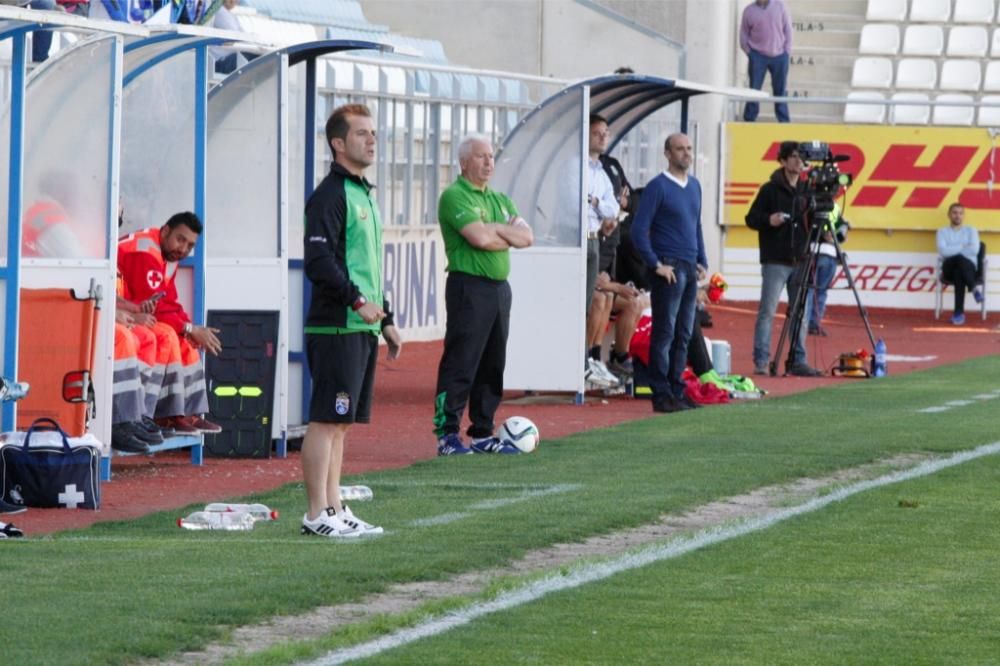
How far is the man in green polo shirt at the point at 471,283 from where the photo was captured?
13867 mm

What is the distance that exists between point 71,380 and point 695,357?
765 centimetres

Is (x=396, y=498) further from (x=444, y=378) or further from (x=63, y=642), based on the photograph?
(x=63, y=642)

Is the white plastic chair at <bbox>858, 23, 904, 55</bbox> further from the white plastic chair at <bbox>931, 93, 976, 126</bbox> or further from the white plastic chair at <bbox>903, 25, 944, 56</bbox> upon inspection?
the white plastic chair at <bbox>931, 93, 976, 126</bbox>

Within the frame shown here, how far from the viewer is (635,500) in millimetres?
11359

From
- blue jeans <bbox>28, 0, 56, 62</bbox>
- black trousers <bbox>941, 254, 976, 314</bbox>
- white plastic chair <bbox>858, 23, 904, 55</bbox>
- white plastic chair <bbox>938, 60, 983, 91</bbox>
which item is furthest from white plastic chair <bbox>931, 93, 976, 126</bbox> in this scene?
blue jeans <bbox>28, 0, 56, 62</bbox>

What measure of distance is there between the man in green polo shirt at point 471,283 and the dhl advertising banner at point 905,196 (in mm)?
18408

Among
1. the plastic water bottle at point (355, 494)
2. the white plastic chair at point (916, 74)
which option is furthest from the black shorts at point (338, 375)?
the white plastic chair at point (916, 74)

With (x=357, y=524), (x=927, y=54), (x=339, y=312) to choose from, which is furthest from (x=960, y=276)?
(x=339, y=312)

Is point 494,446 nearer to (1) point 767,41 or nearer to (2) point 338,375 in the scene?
(2) point 338,375

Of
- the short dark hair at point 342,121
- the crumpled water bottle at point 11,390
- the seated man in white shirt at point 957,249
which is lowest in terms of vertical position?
the crumpled water bottle at point 11,390

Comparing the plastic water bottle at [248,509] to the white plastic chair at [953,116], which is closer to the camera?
the plastic water bottle at [248,509]

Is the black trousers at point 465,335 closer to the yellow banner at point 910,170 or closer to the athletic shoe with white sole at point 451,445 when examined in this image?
the athletic shoe with white sole at point 451,445

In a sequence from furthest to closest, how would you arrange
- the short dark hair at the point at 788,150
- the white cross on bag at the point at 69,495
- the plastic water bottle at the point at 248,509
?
the short dark hair at the point at 788,150
the white cross on bag at the point at 69,495
the plastic water bottle at the point at 248,509

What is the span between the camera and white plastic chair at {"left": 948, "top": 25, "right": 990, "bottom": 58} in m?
38.7
